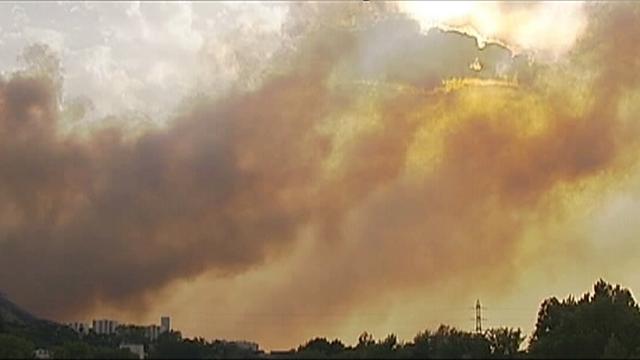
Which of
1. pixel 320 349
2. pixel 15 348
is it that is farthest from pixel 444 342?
pixel 15 348

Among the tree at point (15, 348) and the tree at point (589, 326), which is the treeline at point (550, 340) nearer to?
the tree at point (589, 326)

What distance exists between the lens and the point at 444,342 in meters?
58.0

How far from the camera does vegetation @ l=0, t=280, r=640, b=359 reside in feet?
167

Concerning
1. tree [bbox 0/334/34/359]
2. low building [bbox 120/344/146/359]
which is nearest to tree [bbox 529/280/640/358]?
→ low building [bbox 120/344/146/359]

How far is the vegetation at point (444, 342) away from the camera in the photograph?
167 feet

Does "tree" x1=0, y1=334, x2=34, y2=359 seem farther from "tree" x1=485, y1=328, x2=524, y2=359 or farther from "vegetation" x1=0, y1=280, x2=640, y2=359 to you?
"tree" x1=485, y1=328, x2=524, y2=359

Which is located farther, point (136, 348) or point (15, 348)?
point (136, 348)

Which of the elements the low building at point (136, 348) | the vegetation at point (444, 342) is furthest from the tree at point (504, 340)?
the low building at point (136, 348)

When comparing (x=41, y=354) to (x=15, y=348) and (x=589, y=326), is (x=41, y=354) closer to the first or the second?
(x=15, y=348)

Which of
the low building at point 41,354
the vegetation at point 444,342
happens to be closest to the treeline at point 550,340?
the vegetation at point 444,342

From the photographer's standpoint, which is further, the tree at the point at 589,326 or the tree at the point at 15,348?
the tree at the point at 589,326

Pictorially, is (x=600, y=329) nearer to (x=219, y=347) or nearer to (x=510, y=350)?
(x=510, y=350)

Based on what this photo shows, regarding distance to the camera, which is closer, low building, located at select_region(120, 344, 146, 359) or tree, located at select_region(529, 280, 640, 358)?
low building, located at select_region(120, 344, 146, 359)

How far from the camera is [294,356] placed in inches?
1929
